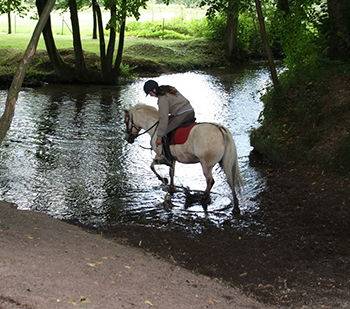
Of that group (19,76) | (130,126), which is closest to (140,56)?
(130,126)

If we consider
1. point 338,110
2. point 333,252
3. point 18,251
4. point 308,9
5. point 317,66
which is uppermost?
point 308,9

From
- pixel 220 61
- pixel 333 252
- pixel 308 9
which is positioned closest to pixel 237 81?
pixel 220 61

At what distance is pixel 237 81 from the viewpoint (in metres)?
30.3

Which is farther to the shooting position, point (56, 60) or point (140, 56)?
point (140, 56)

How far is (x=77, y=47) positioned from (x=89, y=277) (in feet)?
76.0

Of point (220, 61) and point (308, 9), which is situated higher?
point (308, 9)

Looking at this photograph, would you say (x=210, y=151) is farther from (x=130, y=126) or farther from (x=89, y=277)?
(x=89, y=277)

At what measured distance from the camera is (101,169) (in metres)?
13.2

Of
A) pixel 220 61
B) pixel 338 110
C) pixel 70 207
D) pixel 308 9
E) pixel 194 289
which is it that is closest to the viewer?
pixel 194 289

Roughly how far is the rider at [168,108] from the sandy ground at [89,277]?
3.44 metres

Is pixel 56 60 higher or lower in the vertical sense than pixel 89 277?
higher

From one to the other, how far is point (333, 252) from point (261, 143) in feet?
21.6

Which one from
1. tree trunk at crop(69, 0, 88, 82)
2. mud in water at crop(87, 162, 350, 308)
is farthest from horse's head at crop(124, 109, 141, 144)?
tree trunk at crop(69, 0, 88, 82)

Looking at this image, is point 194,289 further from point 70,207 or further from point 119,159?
point 119,159
